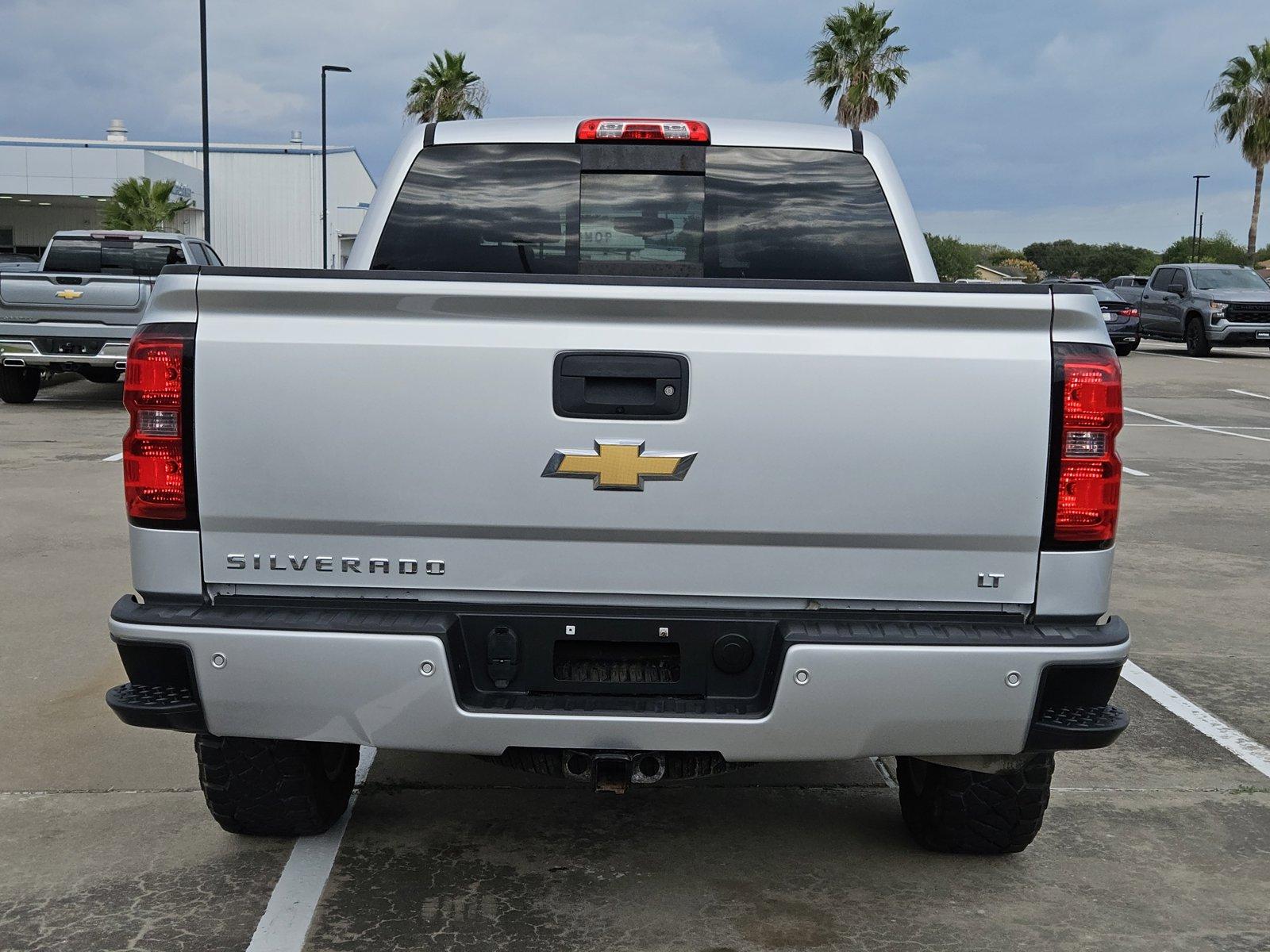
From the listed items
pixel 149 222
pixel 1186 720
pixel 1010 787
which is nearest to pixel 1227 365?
pixel 1186 720

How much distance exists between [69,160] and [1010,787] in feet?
158

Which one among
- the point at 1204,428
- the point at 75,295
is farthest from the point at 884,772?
the point at 1204,428

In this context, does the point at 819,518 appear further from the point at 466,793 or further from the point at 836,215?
the point at 466,793

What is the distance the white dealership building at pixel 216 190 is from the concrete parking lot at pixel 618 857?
43.9 m

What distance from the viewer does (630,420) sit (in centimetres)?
304

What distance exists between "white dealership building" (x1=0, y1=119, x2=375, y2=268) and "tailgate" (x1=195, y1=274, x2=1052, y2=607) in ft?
148

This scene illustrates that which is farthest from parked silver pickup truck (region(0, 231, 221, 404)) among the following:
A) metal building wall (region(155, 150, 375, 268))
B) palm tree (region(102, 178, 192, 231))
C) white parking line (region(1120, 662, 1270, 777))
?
metal building wall (region(155, 150, 375, 268))

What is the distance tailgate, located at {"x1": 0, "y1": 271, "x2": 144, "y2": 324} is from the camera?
1517 cm

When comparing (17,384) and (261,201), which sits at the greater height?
(261,201)

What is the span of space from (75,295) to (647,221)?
12.5 meters

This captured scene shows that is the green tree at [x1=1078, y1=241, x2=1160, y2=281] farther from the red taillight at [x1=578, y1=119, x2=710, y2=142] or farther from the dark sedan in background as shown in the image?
the red taillight at [x1=578, y1=119, x2=710, y2=142]

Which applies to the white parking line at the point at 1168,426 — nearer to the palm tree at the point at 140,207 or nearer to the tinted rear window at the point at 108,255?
the tinted rear window at the point at 108,255

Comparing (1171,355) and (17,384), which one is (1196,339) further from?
(17,384)

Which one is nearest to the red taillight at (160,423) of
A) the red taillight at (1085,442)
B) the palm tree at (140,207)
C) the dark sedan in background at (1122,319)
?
the red taillight at (1085,442)
